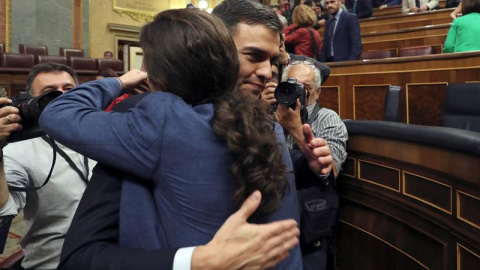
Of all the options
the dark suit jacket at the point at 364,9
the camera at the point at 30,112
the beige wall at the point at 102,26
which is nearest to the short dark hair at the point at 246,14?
the camera at the point at 30,112

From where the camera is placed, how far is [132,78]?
65 cm

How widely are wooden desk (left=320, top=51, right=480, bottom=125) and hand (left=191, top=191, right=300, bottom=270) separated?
Answer: 1.86m

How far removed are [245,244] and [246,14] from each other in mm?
454

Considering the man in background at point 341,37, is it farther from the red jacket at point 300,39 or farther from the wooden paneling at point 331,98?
the wooden paneling at point 331,98

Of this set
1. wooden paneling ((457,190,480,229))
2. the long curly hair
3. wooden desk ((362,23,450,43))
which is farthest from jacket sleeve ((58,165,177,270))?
wooden desk ((362,23,450,43))

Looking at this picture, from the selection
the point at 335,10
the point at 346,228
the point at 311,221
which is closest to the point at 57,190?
the point at 311,221

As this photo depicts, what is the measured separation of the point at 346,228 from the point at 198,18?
105 centimetres

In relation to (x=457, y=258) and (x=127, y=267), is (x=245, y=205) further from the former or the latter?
(x=457, y=258)

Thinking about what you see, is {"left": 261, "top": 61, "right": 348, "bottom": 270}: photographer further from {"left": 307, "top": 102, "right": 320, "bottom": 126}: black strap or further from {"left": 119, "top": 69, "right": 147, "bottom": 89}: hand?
{"left": 119, "top": 69, "right": 147, "bottom": 89}: hand

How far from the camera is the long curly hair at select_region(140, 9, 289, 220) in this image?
488 millimetres

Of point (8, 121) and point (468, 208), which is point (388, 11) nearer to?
point (468, 208)

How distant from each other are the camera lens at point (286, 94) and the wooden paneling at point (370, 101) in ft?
5.42

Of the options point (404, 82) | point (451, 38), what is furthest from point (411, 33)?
point (404, 82)

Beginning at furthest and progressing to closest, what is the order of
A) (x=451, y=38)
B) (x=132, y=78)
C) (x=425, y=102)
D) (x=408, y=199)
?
1. (x=451, y=38)
2. (x=425, y=102)
3. (x=408, y=199)
4. (x=132, y=78)
